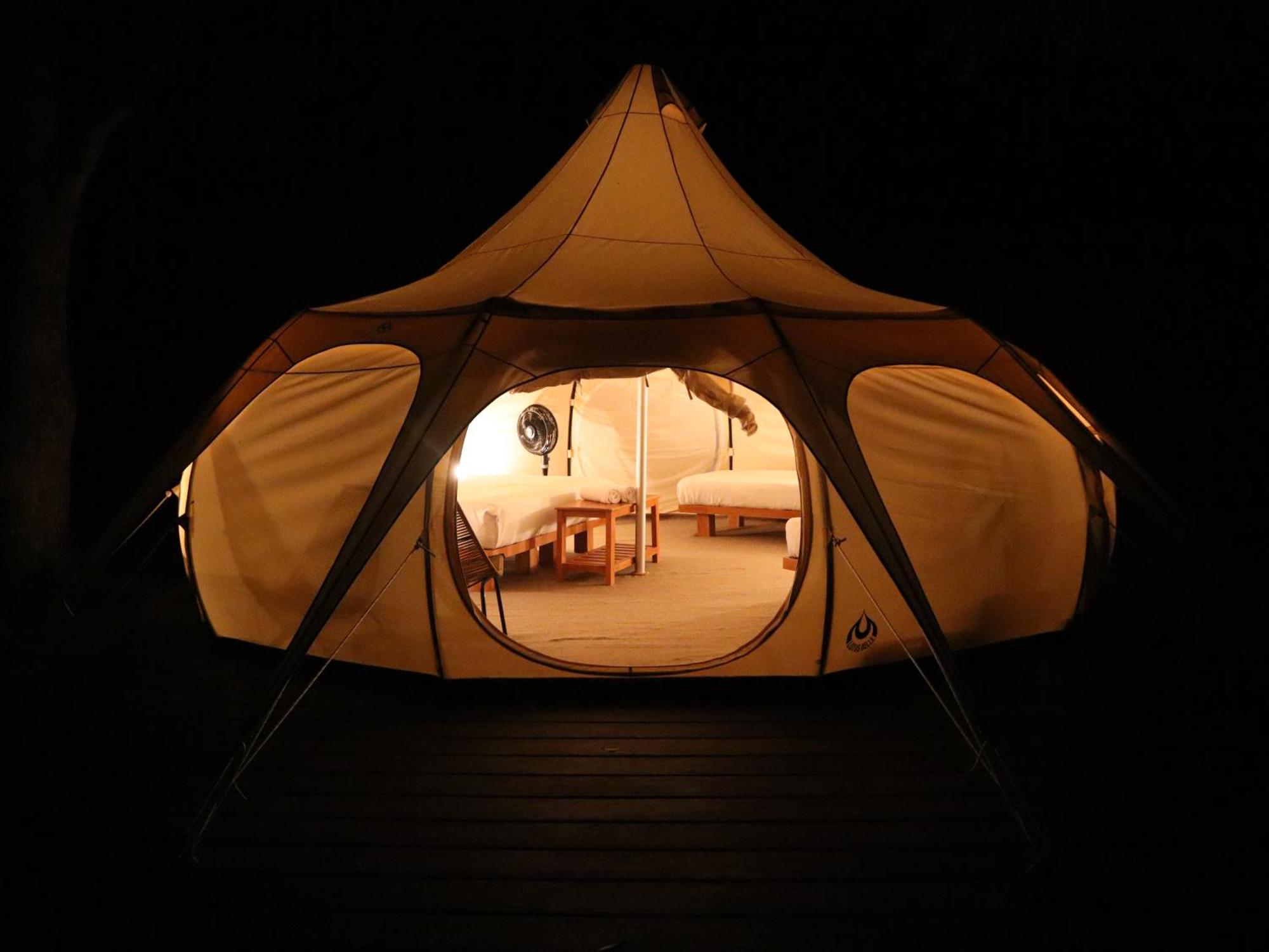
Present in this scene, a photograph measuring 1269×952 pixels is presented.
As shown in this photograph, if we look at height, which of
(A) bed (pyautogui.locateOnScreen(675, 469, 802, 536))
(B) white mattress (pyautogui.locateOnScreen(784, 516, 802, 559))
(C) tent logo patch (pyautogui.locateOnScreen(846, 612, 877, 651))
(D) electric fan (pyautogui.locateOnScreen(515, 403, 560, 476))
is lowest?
(C) tent logo patch (pyautogui.locateOnScreen(846, 612, 877, 651))

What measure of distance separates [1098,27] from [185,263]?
Answer: 8.69 metres

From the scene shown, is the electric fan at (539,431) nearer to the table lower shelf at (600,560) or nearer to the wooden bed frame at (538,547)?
the wooden bed frame at (538,547)

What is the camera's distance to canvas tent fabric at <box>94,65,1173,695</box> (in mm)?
3352

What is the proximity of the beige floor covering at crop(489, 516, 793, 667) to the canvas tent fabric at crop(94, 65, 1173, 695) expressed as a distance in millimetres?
598

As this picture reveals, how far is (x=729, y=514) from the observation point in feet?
23.5

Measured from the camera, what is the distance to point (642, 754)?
3217 mm

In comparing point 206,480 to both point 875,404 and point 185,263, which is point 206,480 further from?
point 185,263

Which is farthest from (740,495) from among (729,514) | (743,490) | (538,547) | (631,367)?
(631,367)

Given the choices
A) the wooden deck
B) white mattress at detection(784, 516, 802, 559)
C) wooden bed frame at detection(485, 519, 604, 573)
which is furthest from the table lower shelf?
the wooden deck

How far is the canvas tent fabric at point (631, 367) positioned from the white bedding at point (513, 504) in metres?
1.50

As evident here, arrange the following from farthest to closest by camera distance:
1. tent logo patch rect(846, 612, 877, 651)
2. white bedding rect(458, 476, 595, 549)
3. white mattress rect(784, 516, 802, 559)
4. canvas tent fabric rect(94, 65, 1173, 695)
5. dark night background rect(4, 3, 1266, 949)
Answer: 1. dark night background rect(4, 3, 1266, 949)
2. white mattress rect(784, 516, 802, 559)
3. white bedding rect(458, 476, 595, 549)
4. tent logo patch rect(846, 612, 877, 651)
5. canvas tent fabric rect(94, 65, 1173, 695)

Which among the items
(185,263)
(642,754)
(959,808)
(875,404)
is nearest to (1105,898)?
(959,808)

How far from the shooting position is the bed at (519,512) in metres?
5.48

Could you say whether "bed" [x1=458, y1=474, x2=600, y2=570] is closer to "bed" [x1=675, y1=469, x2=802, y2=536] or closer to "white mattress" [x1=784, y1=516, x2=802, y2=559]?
"bed" [x1=675, y1=469, x2=802, y2=536]
